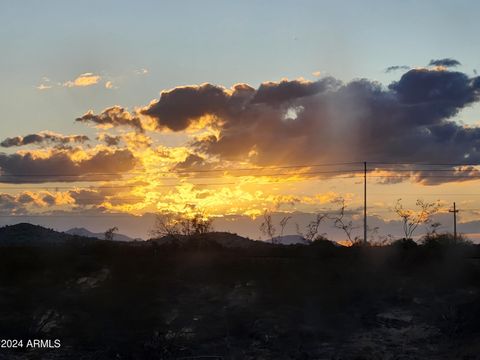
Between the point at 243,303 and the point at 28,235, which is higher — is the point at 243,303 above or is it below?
above

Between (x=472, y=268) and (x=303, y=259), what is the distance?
36.7 feet

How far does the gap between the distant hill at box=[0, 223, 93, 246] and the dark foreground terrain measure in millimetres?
45121

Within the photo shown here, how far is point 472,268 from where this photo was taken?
122ft

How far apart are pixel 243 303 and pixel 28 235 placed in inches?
2632

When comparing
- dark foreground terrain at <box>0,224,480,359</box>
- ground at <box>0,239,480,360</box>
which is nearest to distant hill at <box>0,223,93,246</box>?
dark foreground terrain at <box>0,224,480,359</box>

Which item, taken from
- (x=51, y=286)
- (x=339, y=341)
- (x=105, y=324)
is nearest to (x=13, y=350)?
(x=105, y=324)

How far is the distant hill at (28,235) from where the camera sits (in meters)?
87.9

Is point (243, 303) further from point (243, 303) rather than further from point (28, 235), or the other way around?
point (28, 235)

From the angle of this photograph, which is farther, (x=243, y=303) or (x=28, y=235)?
(x=28, y=235)

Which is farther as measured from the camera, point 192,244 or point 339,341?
point 192,244

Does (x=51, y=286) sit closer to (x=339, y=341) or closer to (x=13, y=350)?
(x=13, y=350)

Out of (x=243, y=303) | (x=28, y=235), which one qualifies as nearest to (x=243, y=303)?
(x=243, y=303)

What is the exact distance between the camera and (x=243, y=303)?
34.2 m

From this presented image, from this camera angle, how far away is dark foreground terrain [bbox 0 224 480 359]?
28203 mm
